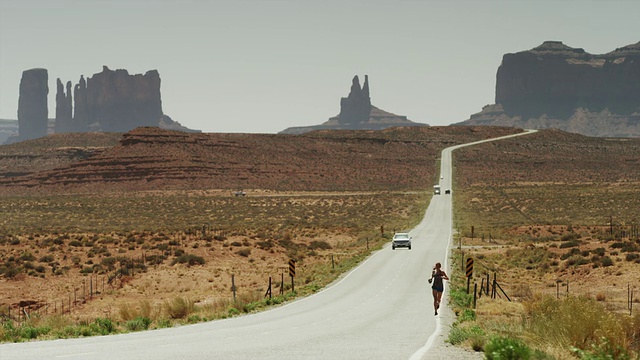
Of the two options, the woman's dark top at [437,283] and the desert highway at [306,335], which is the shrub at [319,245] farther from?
the woman's dark top at [437,283]

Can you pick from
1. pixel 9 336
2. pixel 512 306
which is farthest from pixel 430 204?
pixel 9 336

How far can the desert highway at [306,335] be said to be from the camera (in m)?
14.2

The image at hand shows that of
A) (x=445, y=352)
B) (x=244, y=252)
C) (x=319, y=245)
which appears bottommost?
(x=319, y=245)

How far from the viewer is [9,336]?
17.7 meters

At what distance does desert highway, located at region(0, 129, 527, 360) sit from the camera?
14.2 m

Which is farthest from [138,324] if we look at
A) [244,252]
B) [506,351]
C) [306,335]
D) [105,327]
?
[244,252]

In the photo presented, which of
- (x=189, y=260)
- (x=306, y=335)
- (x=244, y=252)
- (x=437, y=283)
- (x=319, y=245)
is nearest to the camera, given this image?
(x=306, y=335)

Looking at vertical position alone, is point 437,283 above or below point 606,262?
above

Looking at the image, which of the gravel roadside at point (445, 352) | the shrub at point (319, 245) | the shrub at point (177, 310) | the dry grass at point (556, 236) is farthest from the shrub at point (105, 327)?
the shrub at point (319, 245)

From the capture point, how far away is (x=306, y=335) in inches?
670

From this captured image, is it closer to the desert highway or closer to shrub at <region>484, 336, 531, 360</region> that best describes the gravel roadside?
the desert highway

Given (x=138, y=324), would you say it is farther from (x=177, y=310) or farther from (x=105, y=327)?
(x=177, y=310)

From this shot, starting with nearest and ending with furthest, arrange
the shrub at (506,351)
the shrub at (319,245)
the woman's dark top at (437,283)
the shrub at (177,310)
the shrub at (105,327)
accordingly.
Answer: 1. the shrub at (506,351)
2. the shrub at (105,327)
3. the woman's dark top at (437,283)
4. the shrub at (177,310)
5. the shrub at (319,245)

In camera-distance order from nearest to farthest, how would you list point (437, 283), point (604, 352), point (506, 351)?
point (506, 351)
point (604, 352)
point (437, 283)
